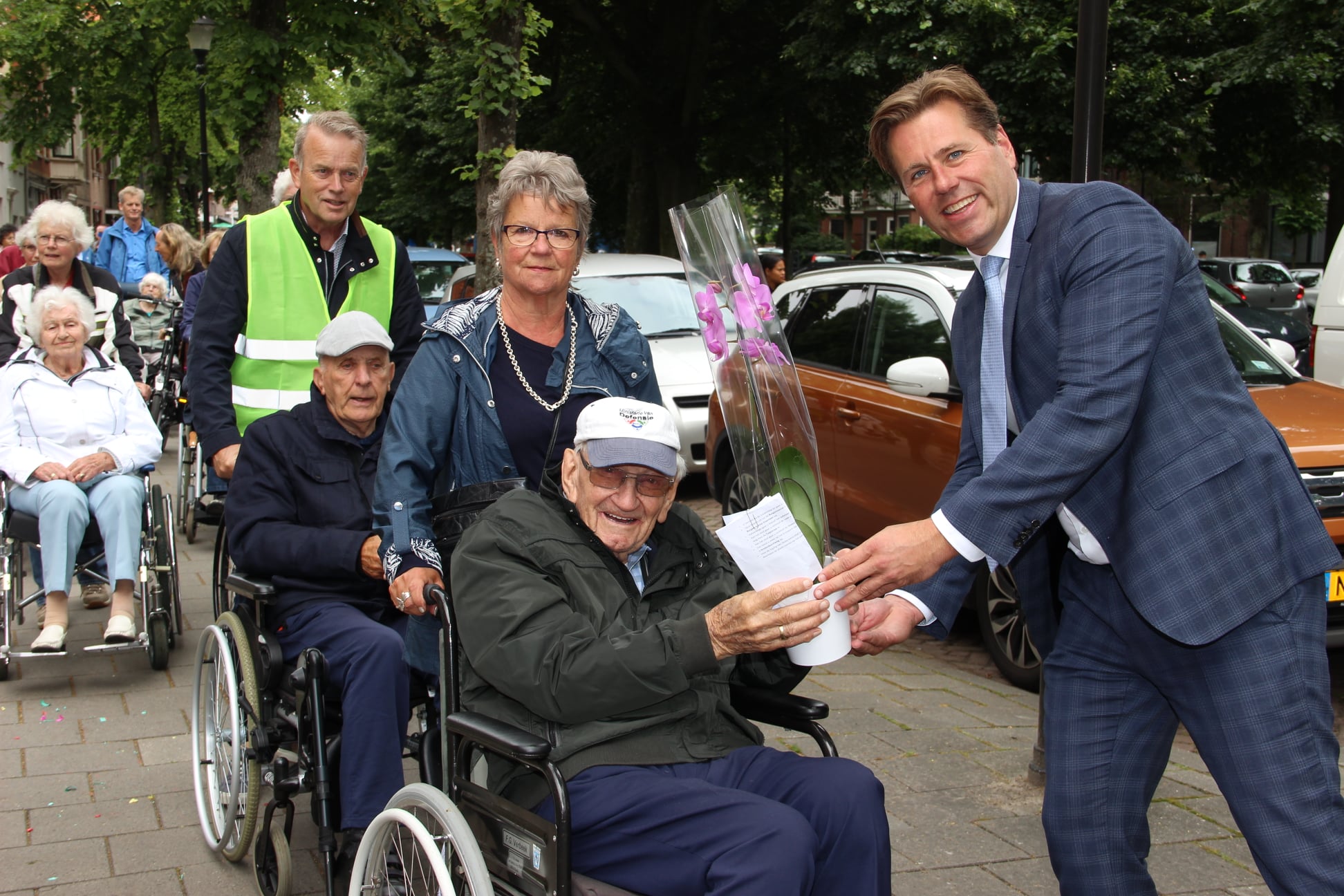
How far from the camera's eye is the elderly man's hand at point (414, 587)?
3.26m

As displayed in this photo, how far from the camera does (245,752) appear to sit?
381cm

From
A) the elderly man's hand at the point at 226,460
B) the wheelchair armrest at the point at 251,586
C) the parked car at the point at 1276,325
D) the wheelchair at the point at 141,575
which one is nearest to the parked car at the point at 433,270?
the wheelchair at the point at 141,575

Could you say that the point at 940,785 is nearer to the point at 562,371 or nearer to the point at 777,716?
the point at 777,716

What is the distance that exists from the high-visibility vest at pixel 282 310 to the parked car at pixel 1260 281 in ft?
82.9

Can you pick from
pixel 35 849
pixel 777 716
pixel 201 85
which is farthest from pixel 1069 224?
pixel 201 85

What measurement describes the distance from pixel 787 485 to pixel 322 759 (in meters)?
1.53

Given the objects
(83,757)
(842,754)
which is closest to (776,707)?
(842,754)

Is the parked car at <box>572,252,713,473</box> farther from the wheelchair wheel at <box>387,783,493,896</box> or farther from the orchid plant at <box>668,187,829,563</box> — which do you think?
the wheelchair wheel at <box>387,783,493,896</box>

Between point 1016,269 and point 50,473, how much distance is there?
483 cm

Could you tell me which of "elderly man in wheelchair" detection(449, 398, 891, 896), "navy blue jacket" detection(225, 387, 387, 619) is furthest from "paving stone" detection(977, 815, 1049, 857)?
"navy blue jacket" detection(225, 387, 387, 619)

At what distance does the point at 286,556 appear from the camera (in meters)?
3.84

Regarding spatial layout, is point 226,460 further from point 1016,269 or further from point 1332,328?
point 1332,328

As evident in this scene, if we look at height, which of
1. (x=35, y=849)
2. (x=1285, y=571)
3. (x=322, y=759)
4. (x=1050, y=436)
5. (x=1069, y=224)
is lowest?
(x=35, y=849)

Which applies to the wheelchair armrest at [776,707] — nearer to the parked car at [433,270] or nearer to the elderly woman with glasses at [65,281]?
the elderly woman with glasses at [65,281]
